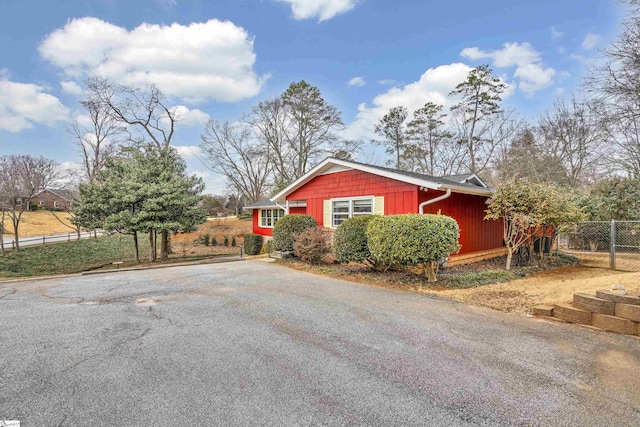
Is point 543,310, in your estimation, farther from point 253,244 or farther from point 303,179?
point 253,244

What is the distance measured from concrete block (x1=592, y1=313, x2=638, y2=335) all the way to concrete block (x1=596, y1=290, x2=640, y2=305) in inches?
9.8

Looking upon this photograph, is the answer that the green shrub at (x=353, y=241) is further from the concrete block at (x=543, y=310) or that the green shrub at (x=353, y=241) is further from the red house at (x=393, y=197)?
the concrete block at (x=543, y=310)

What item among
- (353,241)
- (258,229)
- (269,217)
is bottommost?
(258,229)

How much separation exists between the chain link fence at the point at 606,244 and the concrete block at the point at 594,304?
7146mm

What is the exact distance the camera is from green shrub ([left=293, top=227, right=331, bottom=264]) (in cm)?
964

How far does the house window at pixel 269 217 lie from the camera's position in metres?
18.2

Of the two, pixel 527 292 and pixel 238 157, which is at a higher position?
pixel 238 157

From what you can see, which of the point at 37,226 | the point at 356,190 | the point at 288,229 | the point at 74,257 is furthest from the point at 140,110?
the point at 37,226

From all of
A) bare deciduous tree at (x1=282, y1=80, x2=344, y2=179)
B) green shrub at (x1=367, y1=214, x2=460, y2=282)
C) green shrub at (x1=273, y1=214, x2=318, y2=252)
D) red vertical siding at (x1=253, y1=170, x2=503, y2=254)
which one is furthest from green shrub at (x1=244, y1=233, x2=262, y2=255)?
bare deciduous tree at (x1=282, y1=80, x2=344, y2=179)

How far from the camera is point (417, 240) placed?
6578 millimetres

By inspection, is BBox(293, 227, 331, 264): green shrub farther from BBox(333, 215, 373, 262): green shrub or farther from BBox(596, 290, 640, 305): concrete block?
BBox(596, 290, 640, 305): concrete block

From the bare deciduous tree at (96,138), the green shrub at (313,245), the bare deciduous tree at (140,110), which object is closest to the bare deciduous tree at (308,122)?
the bare deciduous tree at (140,110)

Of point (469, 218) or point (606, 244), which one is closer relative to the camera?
point (469, 218)

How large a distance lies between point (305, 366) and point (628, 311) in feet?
14.1
